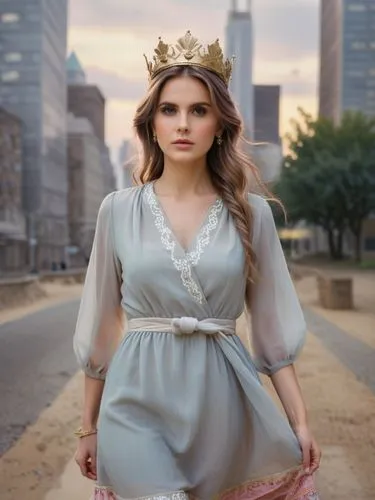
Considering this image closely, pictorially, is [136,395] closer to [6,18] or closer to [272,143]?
[272,143]

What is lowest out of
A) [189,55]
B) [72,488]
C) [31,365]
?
[72,488]

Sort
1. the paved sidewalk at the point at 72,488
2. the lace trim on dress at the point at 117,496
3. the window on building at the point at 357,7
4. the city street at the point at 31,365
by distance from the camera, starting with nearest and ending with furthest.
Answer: the lace trim on dress at the point at 117,496 → the paved sidewalk at the point at 72,488 → the city street at the point at 31,365 → the window on building at the point at 357,7

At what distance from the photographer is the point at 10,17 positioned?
312 cm

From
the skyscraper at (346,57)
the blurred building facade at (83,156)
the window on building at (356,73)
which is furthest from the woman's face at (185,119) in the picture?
the window on building at (356,73)

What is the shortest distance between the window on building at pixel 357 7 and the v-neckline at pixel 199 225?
2180mm

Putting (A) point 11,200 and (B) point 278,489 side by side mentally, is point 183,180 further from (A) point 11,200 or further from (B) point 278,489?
(A) point 11,200

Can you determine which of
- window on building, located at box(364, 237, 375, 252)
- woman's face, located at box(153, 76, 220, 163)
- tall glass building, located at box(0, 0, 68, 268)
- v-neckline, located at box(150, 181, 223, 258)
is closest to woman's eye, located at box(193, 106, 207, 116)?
woman's face, located at box(153, 76, 220, 163)

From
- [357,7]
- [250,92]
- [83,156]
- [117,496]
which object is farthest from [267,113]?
[117,496]

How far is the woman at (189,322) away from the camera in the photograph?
1194mm

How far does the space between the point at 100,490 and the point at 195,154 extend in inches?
24.0

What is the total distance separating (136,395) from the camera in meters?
1.19

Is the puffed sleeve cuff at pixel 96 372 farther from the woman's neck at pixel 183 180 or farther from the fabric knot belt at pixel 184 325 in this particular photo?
the woman's neck at pixel 183 180

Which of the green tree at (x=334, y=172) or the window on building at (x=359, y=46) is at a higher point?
the window on building at (x=359, y=46)

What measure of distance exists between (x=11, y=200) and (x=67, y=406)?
3.00ft
